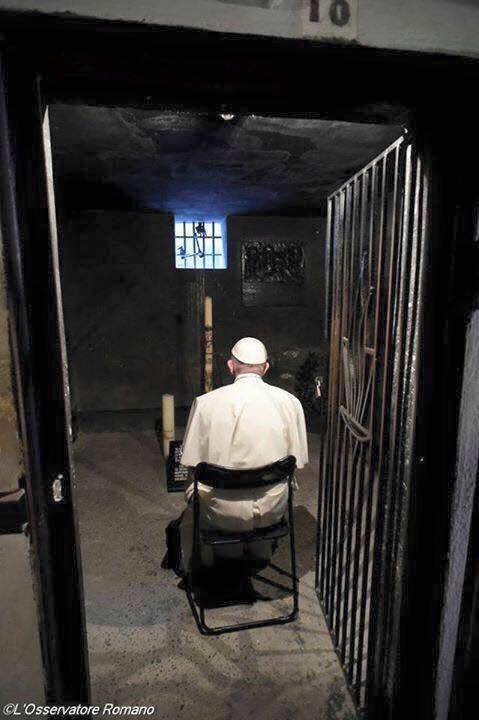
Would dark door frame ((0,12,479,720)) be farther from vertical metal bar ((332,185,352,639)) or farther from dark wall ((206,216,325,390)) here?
dark wall ((206,216,325,390))

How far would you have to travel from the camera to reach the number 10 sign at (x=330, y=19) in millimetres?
1012

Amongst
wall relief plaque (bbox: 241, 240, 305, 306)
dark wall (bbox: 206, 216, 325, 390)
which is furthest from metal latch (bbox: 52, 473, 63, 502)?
wall relief plaque (bbox: 241, 240, 305, 306)

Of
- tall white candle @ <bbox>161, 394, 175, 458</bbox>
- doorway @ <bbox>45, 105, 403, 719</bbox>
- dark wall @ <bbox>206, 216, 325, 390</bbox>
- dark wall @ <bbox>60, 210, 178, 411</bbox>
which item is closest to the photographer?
doorway @ <bbox>45, 105, 403, 719</bbox>

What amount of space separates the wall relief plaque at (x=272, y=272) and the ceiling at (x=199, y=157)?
916 mm

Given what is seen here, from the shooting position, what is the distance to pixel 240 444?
250 centimetres

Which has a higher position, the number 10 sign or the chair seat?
the number 10 sign

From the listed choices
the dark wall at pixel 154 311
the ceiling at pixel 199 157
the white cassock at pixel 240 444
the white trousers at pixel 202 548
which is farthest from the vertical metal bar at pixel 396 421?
the dark wall at pixel 154 311

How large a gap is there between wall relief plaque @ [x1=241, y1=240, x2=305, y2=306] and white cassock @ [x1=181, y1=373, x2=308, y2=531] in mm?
4727

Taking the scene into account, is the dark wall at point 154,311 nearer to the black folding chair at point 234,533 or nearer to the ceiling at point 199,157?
the ceiling at point 199,157

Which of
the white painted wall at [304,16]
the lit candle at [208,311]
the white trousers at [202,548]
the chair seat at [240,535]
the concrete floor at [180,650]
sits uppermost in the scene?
the white painted wall at [304,16]

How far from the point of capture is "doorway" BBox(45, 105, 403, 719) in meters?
2.21

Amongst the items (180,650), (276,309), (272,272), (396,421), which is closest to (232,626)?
(180,650)

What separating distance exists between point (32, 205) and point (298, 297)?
252 inches

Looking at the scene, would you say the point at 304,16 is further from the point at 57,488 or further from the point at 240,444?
the point at 240,444
